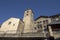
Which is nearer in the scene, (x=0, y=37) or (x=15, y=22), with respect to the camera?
(x=0, y=37)

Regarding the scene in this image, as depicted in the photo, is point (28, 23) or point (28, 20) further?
point (28, 20)

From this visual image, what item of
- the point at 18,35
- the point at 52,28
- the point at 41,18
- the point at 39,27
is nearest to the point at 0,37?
the point at 18,35

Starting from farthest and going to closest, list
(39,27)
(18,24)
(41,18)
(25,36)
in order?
(41,18) < (39,27) < (18,24) < (25,36)

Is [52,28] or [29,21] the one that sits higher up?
[29,21]

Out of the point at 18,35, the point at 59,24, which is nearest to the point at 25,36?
the point at 18,35

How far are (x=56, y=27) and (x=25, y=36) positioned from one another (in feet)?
24.8

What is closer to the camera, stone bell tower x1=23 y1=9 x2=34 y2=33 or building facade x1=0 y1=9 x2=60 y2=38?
building facade x1=0 y1=9 x2=60 y2=38

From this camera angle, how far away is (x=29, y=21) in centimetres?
5816

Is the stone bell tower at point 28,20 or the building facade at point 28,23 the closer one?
the building facade at point 28,23

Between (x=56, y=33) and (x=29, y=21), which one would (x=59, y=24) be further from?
(x=29, y=21)

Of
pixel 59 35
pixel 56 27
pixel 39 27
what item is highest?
pixel 39 27

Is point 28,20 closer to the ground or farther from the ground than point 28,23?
farther from the ground

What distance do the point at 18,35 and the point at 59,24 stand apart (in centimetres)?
1002

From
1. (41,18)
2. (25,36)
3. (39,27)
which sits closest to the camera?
(25,36)
